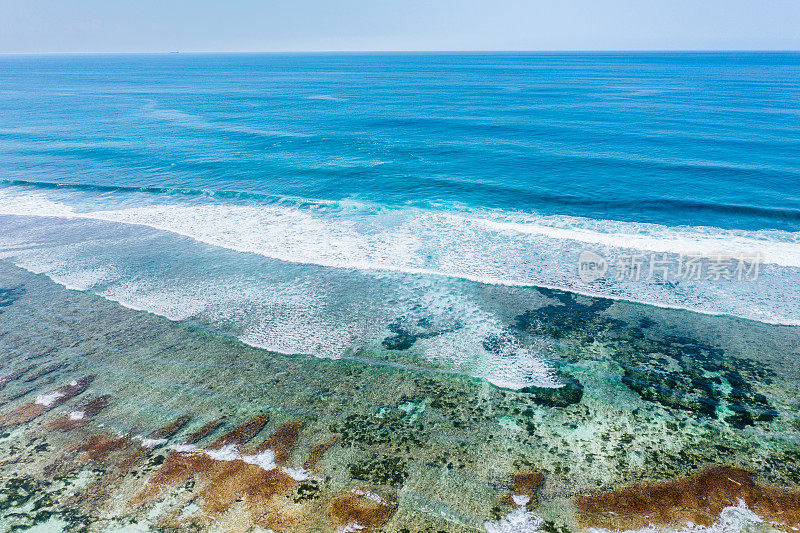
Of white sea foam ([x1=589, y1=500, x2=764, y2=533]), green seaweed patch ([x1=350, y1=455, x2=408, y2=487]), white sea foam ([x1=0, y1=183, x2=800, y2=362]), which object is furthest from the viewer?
white sea foam ([x1=0, y1=183, x2=800, y2=362])

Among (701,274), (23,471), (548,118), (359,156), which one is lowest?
(23,471)

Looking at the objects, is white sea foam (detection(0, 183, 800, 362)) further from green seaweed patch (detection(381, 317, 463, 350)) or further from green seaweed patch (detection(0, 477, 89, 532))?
green seaweed patch (detection(0, 477, 89, 532))

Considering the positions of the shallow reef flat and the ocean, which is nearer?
the shallow reef flat

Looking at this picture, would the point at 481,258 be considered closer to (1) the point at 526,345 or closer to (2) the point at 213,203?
(1) the point at 526,345

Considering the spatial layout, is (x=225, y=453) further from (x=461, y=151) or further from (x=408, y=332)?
(x=461, y=151)

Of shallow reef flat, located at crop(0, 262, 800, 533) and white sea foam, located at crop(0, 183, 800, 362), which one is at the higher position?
white sea foam, located at crop(0, 183, 800, 362)

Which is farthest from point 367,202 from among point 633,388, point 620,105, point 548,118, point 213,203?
point 620,105
